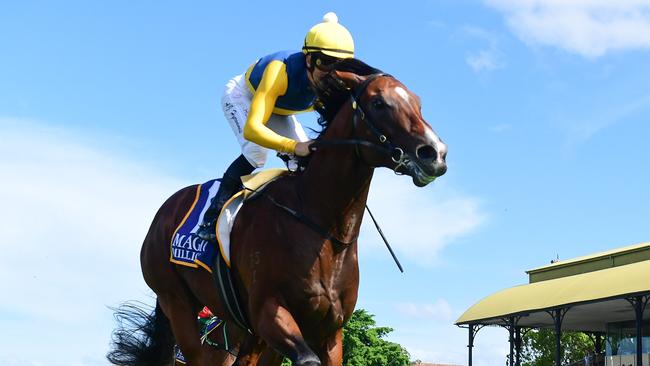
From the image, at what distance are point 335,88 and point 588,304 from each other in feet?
89.8

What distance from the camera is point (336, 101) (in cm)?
618

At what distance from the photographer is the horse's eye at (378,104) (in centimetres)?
574

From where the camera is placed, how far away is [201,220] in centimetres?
689

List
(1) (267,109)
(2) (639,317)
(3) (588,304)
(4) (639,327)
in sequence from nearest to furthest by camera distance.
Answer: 1. (1) (267,109)
2. (2) (639,317)
3. (4) (639,327)
4. (3) (588,304)

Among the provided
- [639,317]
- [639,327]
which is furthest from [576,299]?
[639,317]

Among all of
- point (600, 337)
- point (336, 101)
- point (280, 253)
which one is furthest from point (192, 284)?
point (600, 337)

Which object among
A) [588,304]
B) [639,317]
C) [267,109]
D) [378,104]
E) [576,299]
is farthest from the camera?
[588,304]

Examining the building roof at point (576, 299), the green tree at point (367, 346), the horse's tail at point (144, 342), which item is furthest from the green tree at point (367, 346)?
the horse's tail at point (144, 342)

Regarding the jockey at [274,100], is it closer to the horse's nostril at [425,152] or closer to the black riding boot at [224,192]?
the black riding boot at [224,192]

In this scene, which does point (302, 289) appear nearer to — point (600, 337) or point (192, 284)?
point (192, 284)

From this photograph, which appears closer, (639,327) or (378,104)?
(378,104)

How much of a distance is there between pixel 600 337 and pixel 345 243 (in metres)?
38.1

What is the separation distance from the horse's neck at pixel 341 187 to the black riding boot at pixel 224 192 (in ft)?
Answer: 3.03

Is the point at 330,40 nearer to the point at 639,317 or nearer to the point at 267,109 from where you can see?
the point at 267,109
